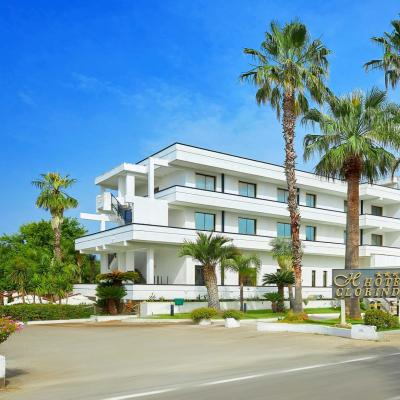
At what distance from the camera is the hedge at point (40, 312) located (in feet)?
113

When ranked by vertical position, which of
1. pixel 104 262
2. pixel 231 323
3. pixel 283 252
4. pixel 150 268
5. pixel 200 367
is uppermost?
pixel 283 252

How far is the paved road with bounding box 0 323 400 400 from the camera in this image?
35.8 ft

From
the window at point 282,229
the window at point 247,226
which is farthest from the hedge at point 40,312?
the window at point 282,229

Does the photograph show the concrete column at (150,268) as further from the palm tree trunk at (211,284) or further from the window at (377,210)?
the window at (377,210)

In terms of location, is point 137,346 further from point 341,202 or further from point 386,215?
point 386,215

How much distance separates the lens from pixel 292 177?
30.2 meters

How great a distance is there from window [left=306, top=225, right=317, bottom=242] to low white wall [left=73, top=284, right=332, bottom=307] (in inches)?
265

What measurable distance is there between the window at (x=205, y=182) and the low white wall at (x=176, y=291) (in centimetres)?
862

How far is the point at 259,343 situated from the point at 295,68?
15930 millimetres

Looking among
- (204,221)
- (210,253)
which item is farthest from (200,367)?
(204,221)

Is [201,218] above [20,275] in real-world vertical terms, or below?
above

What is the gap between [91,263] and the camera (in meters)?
55.9

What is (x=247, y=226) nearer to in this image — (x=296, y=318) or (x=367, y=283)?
(x=296, y=318)

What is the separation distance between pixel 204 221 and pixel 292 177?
17.0m
